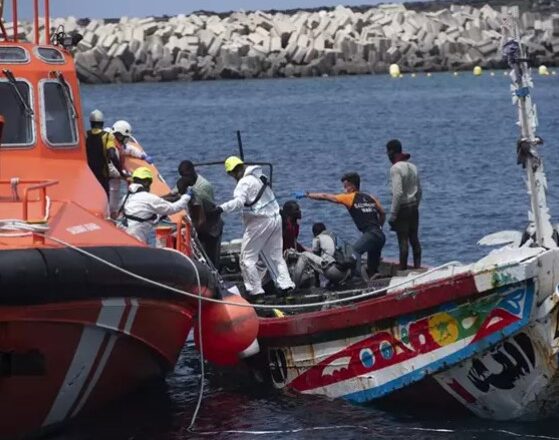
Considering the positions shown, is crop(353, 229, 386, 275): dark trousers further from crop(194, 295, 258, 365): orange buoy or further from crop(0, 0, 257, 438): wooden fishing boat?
crop(0, 0, 257, 438): wooden fishing boat

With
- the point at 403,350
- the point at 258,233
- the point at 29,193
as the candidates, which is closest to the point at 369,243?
the point at 258,233

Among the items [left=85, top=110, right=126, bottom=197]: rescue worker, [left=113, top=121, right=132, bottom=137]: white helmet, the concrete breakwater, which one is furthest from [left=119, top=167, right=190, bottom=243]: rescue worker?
the concrete breakwater

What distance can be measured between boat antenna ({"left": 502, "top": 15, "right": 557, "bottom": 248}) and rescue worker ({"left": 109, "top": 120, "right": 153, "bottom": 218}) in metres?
4.16

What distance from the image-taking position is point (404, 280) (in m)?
12.6

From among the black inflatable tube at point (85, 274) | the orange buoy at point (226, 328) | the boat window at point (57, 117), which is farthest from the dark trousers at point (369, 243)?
the black inflatable tube at point (85, 274)

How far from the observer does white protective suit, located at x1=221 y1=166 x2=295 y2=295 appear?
47.1ft

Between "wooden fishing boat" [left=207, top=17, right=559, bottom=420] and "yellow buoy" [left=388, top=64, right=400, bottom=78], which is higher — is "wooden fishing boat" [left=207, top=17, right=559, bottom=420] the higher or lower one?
the higher one

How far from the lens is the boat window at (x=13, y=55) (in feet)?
45.3

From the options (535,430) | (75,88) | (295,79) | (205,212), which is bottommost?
(295,79)

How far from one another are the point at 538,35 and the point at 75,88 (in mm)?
72852

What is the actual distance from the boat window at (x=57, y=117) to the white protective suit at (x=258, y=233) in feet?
5.59

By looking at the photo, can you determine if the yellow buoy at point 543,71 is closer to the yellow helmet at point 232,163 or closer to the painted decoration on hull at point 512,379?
the yellow helmet at point 232,163

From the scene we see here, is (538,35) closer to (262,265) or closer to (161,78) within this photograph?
(161,78)

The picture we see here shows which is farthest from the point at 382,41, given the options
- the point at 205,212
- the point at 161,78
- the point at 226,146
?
the point at 205,212
